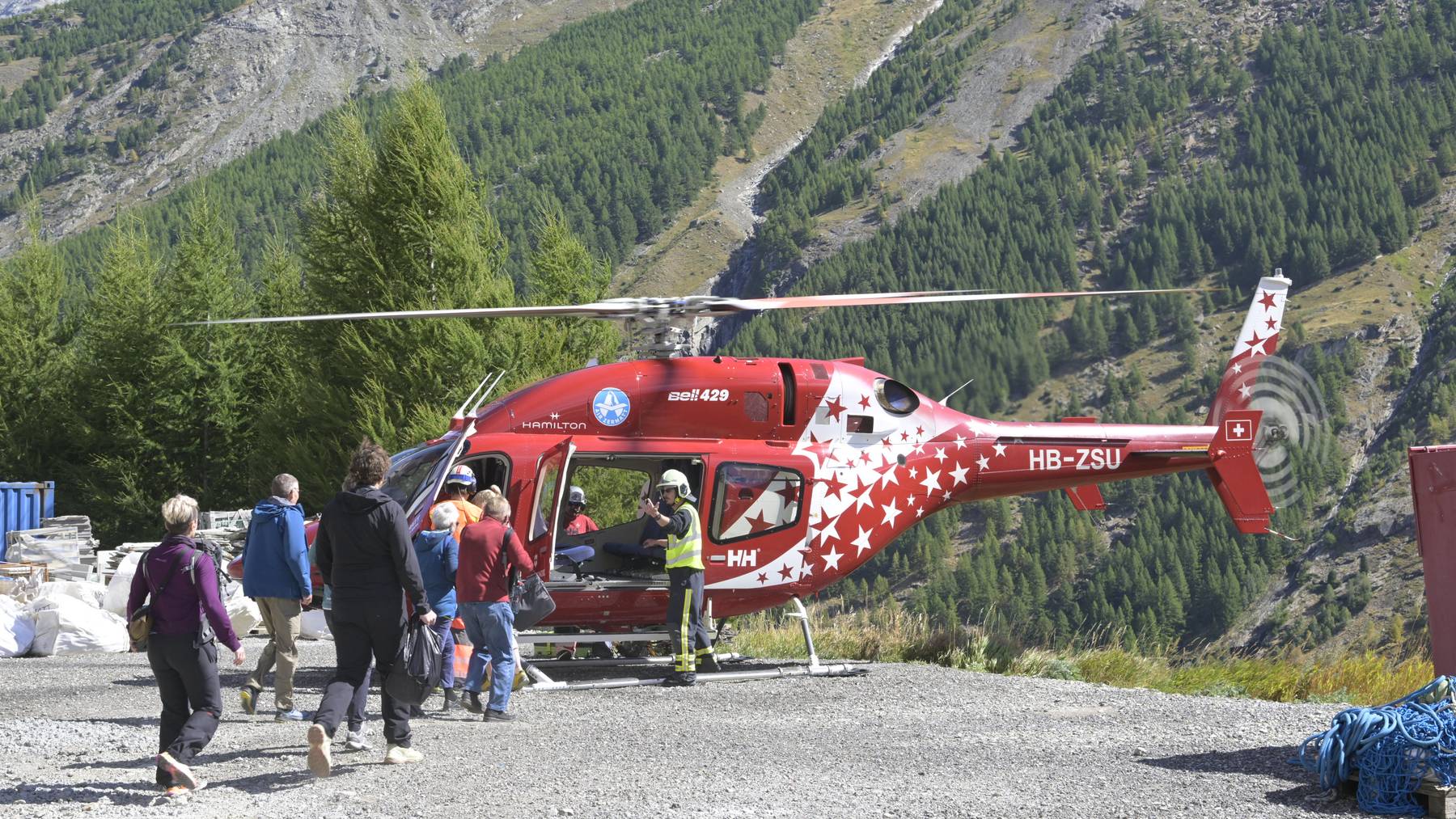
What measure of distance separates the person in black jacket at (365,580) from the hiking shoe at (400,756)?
0.37 metres

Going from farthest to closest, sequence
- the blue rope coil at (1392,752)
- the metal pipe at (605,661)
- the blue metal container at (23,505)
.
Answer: the blue metal container at (23,505) < the metal pipe at (605,661) < the blue rope coil at (1392,752)

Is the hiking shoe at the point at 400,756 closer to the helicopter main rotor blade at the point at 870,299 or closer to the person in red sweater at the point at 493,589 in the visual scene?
the person in red sweater at the point at 493,589

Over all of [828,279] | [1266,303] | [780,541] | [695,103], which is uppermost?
[695,103]

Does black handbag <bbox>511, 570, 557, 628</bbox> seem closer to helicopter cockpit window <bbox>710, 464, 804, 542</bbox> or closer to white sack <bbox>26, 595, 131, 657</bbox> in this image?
A: helicopter cockpit window <bbox>710, 464, 804, 542</bbox>

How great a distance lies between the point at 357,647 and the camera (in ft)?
23.3

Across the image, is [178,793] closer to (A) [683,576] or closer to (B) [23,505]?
(A) [683,576]

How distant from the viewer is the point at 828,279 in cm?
12400

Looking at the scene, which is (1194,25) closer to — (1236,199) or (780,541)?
(1236,199)

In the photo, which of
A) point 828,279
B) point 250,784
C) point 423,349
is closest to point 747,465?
point 250,784

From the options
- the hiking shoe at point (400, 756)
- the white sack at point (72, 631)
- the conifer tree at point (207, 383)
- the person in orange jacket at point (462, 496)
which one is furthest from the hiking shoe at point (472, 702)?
the conifer tree at point (207, 383)

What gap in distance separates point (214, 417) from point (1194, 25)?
163 metres

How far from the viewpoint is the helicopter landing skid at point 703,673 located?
34.8ft

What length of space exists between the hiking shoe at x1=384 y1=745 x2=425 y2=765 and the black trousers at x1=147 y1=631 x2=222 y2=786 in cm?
92

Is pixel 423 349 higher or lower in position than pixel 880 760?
higher
